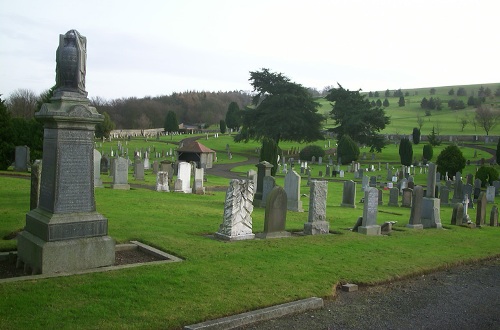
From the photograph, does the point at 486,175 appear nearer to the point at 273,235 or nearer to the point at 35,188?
the point at 273,235

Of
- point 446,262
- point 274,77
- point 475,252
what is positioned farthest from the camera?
point 274,77

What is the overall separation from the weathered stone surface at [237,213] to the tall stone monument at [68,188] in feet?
11.8

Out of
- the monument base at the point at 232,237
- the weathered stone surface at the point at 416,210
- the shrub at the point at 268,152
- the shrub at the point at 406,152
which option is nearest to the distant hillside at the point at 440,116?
the shrub at the point at 406,152

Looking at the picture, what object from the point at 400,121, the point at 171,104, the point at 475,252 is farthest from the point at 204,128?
the point at 475,252

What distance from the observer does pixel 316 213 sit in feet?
42.8

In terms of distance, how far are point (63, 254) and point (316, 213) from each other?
7495 mm

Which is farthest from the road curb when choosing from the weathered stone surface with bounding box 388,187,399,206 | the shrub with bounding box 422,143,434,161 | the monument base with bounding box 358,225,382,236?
the shrub with bounding box 422,143,434,161

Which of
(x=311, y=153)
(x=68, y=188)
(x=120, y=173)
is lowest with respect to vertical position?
(x=120, y=173)

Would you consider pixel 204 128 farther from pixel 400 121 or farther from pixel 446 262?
pixel 446 262

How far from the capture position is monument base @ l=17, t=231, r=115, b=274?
293 inches

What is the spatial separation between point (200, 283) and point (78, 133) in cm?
339

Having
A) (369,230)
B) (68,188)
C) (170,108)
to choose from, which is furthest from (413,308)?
(170,108)

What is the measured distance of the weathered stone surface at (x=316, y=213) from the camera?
12.9m

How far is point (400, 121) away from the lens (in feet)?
346
